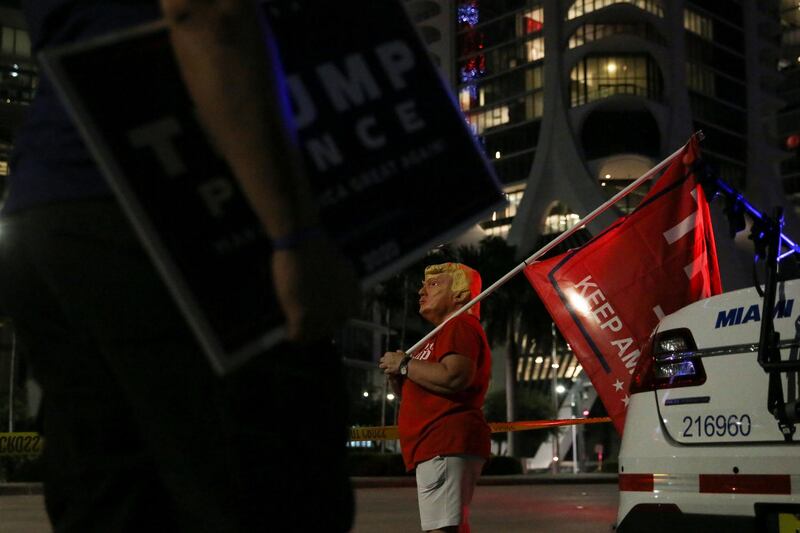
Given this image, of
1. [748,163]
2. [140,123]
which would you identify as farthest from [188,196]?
[748,163]

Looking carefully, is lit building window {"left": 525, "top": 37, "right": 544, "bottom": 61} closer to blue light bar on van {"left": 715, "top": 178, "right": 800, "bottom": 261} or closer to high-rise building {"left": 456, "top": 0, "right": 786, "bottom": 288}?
high-rise building {"left": 456, "top": 0, "right": 786, "bottom": 288}

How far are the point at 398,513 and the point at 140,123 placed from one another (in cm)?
1246

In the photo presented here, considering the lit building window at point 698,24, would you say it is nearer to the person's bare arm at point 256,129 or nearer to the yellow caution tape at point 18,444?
the yellow caution tape at point 18,444

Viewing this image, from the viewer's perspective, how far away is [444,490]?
5133 millimetres

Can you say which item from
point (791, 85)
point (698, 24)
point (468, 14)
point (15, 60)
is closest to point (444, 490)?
point (15, 60)

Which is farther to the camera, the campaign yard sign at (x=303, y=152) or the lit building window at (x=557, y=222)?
the lit building window at (x=557, y=222)

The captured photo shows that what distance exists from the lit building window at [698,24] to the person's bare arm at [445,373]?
292 ft

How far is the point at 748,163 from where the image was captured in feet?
307

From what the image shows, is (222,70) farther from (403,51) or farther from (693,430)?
(693,430)

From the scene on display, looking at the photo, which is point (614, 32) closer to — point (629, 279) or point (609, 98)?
point (609, 98)

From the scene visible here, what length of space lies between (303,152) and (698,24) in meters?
96.3

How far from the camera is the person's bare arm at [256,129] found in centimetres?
151

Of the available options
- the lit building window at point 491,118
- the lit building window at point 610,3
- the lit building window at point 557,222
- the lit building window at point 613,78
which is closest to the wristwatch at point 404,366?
the lit building window at point 557,222

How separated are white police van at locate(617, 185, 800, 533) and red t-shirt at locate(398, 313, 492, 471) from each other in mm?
697
